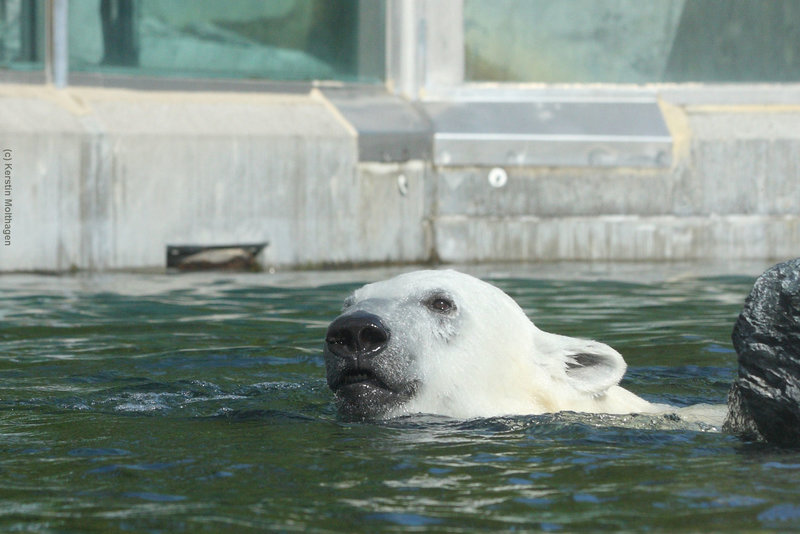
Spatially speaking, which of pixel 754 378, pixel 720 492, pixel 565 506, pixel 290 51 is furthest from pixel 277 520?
pixel 290 51

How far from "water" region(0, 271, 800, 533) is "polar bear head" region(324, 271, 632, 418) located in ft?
0.36

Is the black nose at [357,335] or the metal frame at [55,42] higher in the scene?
the metal frame at [55,42]

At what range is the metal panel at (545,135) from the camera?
9.43 m

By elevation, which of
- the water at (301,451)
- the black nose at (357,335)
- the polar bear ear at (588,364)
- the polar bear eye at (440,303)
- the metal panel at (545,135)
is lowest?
the water at (301,451)

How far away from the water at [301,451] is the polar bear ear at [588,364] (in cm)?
17

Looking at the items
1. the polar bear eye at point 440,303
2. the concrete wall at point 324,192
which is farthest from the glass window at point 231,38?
the polar bear eye at point 440,303

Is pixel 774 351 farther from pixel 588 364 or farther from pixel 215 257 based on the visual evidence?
pixel 215 257

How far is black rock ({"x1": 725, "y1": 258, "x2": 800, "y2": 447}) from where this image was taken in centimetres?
341

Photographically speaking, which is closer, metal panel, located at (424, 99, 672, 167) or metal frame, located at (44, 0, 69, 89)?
metal frame, located at (44, 0, 69, 89)

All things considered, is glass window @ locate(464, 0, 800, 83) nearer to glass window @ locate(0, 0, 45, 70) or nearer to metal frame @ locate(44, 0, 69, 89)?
metal frame @ locate(44, 0, 69, 89)

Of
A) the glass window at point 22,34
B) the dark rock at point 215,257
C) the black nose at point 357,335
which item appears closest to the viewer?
the black nose at point 357,335

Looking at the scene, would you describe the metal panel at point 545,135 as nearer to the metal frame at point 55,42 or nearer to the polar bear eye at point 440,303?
the metal frame at point 55,42

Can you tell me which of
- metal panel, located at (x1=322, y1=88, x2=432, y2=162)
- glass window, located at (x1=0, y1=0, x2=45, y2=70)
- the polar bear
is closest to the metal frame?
glass window, located at (x1=0, y1=0, x2=45, y2=70)

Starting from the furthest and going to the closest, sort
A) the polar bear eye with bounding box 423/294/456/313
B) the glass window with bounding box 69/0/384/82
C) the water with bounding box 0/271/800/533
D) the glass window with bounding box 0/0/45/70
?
the glass window with bounding box 69/0/384/82
the glass window with bounding box 0/0/45/70
the polar bear eye with bounding box 423/294/456/313
the water with bounding box 0/271/800/533
